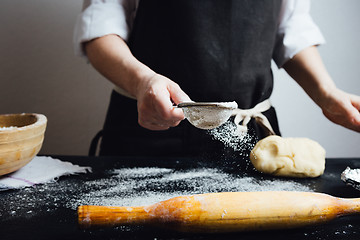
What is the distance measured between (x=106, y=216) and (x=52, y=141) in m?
1.27

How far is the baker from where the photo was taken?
1.03 meters

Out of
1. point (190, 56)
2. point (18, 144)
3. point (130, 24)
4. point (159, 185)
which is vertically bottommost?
point (159, 185)

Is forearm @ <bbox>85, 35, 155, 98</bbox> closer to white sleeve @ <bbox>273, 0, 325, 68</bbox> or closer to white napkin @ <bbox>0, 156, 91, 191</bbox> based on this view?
white napkin @ <bbox>0, 156, 91, 191</bbox>

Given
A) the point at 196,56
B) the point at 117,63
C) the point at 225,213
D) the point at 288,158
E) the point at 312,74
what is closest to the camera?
the point at 225,213

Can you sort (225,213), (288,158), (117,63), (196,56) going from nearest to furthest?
(225,213) < (288,158) < (117,63) < (196,56)

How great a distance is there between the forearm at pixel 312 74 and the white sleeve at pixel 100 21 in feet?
2.17

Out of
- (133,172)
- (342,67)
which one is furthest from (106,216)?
(342,67)

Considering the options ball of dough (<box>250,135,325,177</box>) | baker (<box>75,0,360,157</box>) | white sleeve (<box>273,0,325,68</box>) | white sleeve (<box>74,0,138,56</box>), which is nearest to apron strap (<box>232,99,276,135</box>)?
baker (<box>75,0,360,157</box>)

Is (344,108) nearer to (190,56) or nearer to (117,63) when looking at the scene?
(190,56)

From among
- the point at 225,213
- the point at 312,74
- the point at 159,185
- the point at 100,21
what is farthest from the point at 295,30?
the point at 225,213

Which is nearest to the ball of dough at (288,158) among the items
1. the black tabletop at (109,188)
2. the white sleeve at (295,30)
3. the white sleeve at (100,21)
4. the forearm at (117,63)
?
the black tabletop at (109,188)

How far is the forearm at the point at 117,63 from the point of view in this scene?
0.85m

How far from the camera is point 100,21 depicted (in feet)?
3.34

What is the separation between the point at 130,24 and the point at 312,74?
0.70 meters
